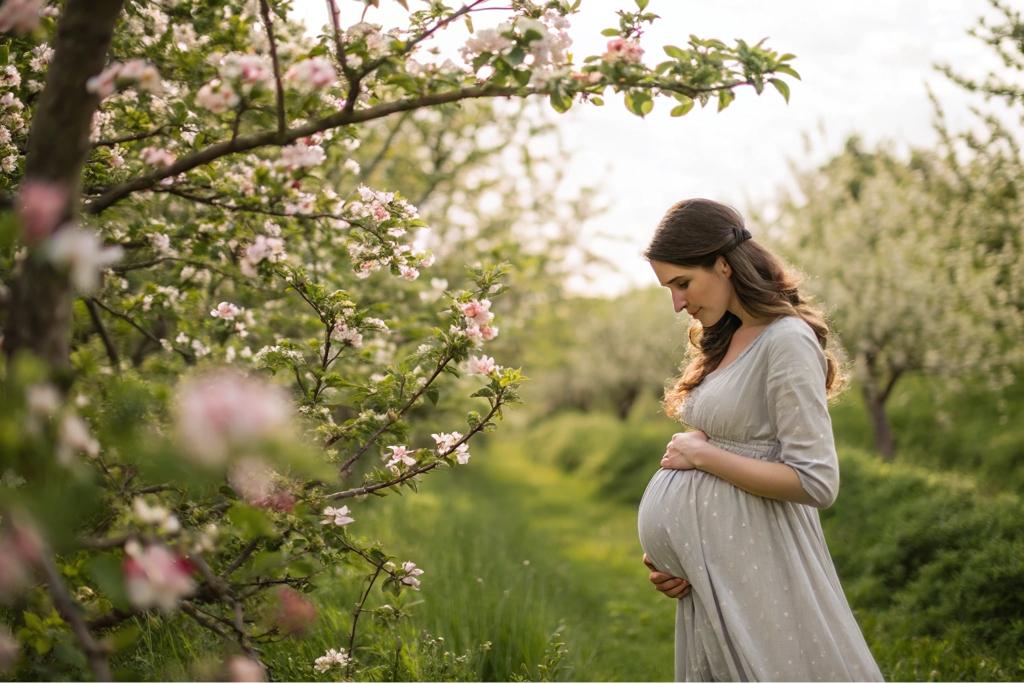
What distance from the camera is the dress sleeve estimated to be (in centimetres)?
260

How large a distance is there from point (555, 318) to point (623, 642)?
26.1 ft

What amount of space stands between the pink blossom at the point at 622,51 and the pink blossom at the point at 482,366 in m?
1.06

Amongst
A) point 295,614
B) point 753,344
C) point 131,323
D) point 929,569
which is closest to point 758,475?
point 753,344

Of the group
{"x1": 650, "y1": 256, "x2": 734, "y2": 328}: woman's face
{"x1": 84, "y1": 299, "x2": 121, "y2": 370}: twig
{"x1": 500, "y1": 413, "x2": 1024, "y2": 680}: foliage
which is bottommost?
{"x1": 500, "y1": 413, "x2": 1024, "y2": 680}: foliage

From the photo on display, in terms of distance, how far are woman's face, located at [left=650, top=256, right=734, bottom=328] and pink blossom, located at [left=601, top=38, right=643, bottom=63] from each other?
0.91 m

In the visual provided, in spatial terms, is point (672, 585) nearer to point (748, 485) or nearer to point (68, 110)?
point (748, 485)

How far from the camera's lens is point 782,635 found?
265 cm

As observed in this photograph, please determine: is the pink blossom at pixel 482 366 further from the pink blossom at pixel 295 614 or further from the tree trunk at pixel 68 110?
the tree trunk at pixel 68 110

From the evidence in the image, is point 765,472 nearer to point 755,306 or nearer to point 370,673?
point 755,306

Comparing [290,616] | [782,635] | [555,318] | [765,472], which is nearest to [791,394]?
[765,472]

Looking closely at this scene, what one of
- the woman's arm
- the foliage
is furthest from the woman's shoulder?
the foliage

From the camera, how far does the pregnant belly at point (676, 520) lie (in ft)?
9.36

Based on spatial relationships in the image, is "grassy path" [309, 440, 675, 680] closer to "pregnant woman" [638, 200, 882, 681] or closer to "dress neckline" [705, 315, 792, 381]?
"pregnant woman" [638, 200, 882, 681]

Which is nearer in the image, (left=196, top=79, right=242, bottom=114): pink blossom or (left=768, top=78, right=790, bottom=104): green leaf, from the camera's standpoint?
(left=196, top=79, right=242, bottom=114): pink blossom
